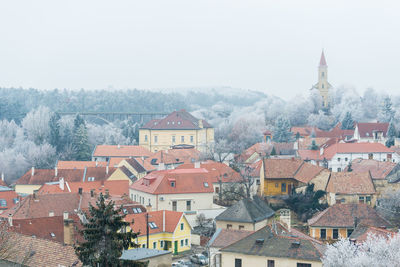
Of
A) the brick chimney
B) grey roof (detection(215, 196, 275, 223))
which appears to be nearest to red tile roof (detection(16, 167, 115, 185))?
grey roof (detection(215, 196, 275, 223))

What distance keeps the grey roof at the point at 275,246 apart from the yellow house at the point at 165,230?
9.13m

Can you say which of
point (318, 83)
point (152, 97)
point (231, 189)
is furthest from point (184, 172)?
point (152, 97)

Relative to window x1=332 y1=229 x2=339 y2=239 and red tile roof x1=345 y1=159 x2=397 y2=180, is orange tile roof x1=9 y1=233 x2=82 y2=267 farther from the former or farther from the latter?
red tile roof x1=345 y1=159 x2=397 y2=180

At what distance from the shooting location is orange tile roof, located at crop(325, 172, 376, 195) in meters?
45.4

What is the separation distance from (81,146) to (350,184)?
49.6 m

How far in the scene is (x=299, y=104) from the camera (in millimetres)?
125500

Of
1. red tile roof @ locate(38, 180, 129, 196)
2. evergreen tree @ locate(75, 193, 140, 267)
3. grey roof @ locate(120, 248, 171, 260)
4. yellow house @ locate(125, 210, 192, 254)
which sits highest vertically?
evergreen tree @ locate(75, 193, 140, 267)

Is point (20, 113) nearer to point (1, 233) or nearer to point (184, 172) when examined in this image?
point (184, 172)

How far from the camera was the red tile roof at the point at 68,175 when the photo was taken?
197ft

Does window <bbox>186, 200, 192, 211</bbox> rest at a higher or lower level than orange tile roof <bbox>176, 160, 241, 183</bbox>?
lower

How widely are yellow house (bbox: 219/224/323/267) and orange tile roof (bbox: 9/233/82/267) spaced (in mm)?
8178

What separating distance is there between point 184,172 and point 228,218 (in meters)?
11.3

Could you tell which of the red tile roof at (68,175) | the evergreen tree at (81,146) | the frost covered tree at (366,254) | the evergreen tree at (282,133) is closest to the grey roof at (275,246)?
the frost covered tree at (366,254)

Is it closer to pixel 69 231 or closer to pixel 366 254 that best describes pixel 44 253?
pixel 69 231
